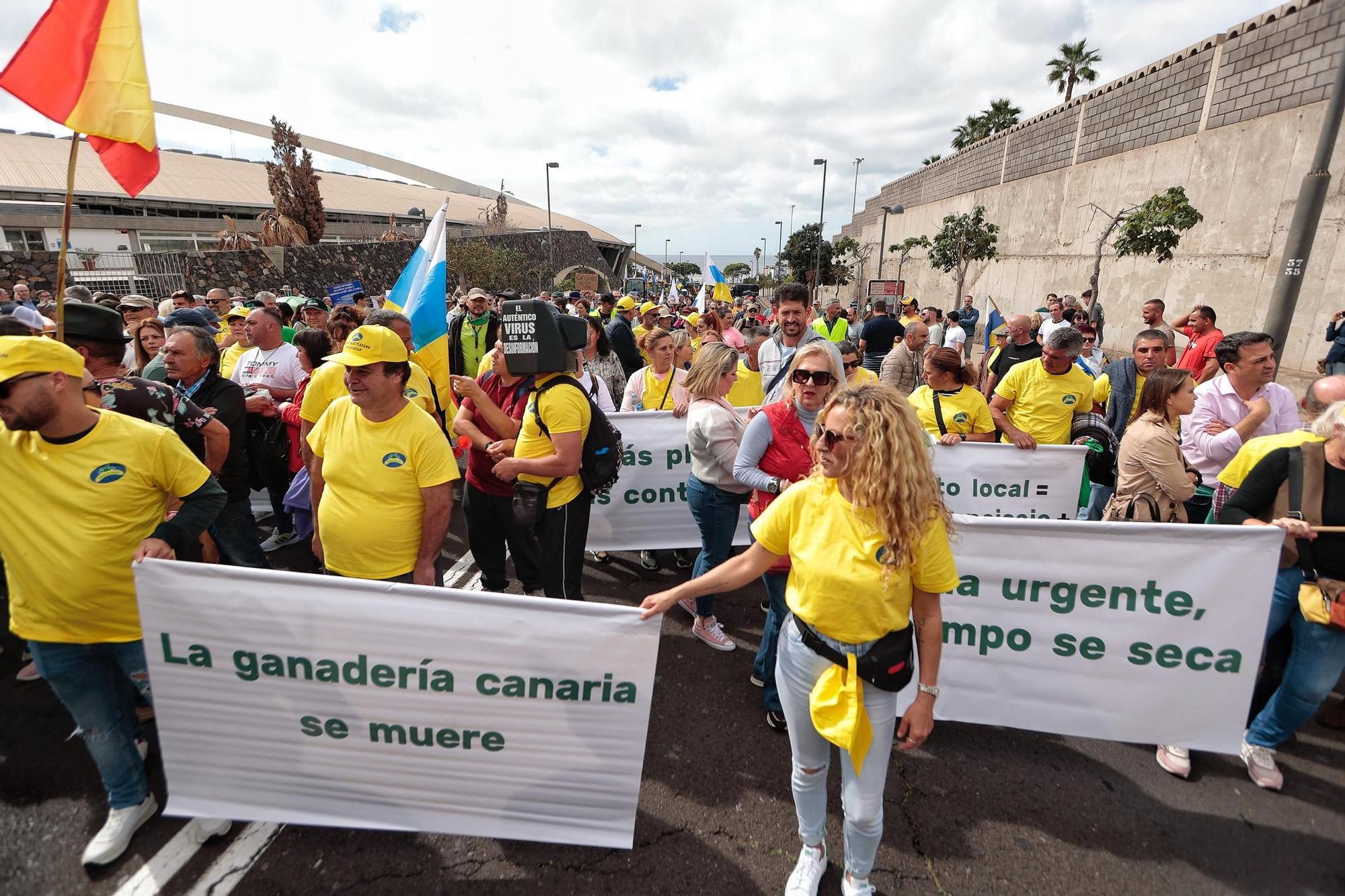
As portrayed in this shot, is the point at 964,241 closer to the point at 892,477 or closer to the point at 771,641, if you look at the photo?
Result: the point at 771,641

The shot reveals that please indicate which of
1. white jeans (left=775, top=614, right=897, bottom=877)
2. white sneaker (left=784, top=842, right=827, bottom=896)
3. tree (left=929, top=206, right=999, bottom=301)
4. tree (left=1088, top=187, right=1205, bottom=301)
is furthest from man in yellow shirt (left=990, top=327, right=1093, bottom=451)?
tree (left=929, top=206, right=999, bottom=301)

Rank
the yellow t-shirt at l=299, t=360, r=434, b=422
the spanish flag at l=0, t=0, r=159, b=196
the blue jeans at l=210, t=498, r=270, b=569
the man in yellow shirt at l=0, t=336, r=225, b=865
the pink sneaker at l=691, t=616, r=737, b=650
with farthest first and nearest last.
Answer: the pink sneaker at l=691, t=616, r=737, b=650 → the blue jeans at l=210, t=498, r=270, b=569 → the yellow t-shirt at l=299, t=360, r=434, b=422 → the spanish flag at l=0, t=0, r=159, b=196 → the man in yellow shirt at l=0, t=336, r=225, b=865

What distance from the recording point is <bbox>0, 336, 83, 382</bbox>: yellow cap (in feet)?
6.69

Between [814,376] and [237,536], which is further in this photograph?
[237,536]

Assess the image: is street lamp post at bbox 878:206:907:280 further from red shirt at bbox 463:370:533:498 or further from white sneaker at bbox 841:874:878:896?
white sneaker at bbox 841:874:878:896

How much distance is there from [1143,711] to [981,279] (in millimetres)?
34275

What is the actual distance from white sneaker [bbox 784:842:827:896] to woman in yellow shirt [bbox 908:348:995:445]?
2.89m

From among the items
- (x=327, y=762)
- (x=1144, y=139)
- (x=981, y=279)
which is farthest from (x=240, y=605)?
(x=981, y=279)

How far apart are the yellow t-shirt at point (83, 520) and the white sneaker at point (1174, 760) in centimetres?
449

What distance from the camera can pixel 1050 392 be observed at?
15.6ft

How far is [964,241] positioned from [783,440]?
29.3 metres

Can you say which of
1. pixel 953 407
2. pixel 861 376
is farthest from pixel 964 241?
pixel 861 376

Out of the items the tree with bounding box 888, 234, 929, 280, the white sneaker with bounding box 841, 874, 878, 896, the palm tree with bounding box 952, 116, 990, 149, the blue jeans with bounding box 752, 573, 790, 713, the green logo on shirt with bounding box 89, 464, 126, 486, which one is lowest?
the white sneaker with bounding box 841, 874, 878, 896

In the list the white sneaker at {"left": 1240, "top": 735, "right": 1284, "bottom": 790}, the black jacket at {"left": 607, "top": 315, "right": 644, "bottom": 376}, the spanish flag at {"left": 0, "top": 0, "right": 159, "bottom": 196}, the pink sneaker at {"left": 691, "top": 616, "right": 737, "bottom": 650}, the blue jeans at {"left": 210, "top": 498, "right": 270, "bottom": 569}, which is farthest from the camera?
the black jacket at {"left": 607, "top": 315, "right": 644, "bottom": 376}
